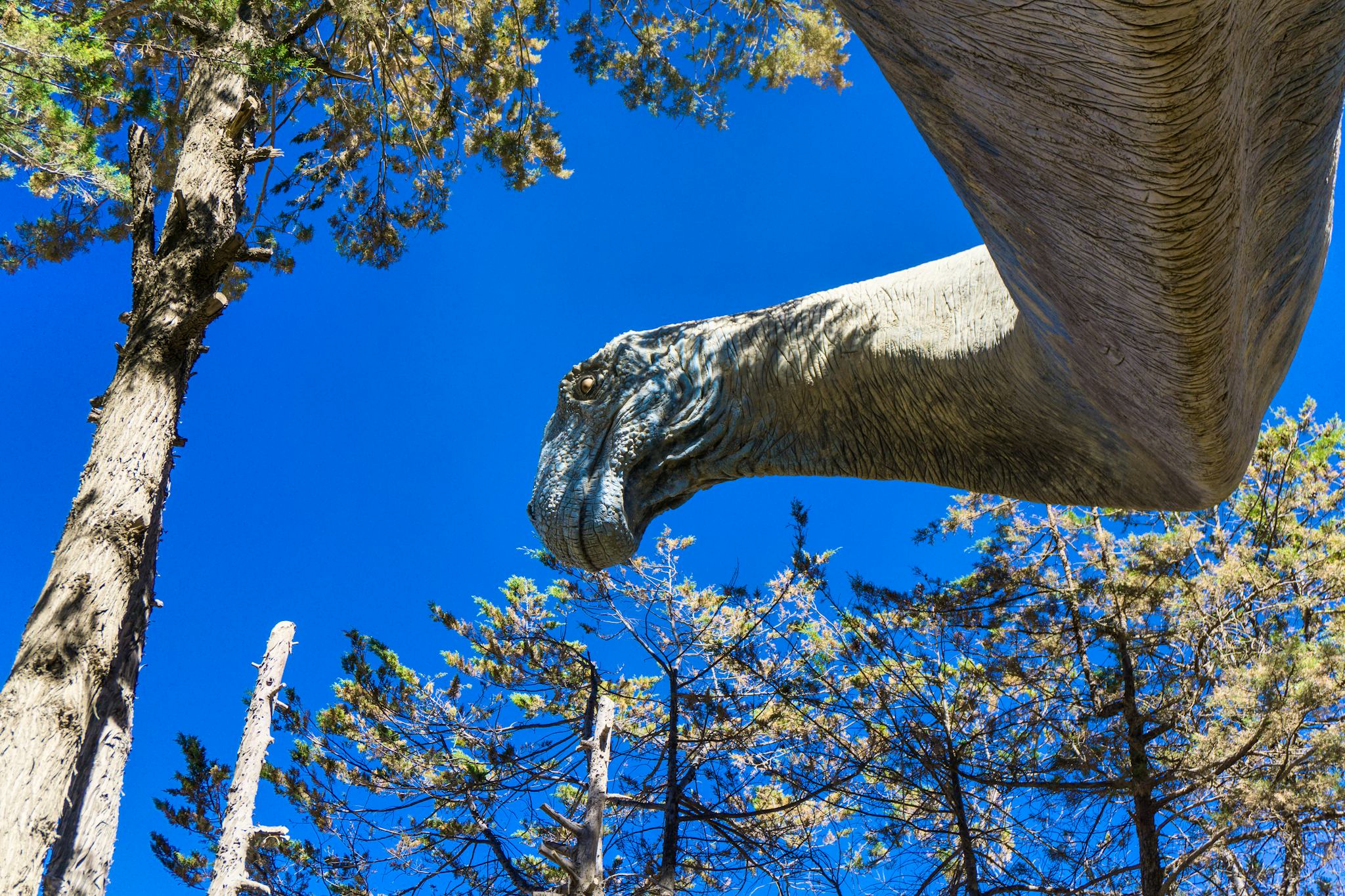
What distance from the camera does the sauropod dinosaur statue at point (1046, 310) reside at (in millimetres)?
1175

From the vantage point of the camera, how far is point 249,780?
29.9 ft

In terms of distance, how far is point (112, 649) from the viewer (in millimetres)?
5148

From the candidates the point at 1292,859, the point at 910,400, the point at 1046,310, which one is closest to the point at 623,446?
the point at 910,400

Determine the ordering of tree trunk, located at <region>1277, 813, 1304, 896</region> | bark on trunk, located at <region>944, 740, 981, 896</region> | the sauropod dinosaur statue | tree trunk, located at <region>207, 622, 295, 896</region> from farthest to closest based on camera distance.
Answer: tree trunk, located at <region>207, 622, 295, 896</region>, bark on trunk, located at <region>944, 740, 981, 896</region>, tree trunk, located at <region>1277, 813, 1304, 896</region>, the sauropod dinosaur statue

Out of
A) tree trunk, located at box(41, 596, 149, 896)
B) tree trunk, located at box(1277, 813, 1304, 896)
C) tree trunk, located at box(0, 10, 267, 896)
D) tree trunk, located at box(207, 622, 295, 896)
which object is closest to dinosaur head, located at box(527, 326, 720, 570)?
tree trunk, located at box(0, 10, 267, 896)

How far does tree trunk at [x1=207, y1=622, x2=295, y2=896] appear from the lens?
334 inches

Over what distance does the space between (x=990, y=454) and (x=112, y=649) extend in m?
4.56

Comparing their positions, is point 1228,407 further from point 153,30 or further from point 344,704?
point 344,704

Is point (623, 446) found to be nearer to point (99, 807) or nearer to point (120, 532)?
point (120, 532)

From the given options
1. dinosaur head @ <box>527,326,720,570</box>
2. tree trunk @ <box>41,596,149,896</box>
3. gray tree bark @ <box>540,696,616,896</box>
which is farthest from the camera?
gray tree bark @ <box>540,696,616,896</box>

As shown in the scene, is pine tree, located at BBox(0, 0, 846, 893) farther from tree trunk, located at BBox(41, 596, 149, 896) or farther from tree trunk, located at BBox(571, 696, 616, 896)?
tree trunk, located at BBox(571, 696, 616, 896)

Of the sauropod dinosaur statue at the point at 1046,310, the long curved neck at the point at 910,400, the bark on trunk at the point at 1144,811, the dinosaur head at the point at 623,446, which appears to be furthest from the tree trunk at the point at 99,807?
the bark on trunk at the point at 1144,811

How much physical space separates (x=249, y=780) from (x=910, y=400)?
8.45m

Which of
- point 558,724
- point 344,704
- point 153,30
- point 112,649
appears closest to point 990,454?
point 112,649
